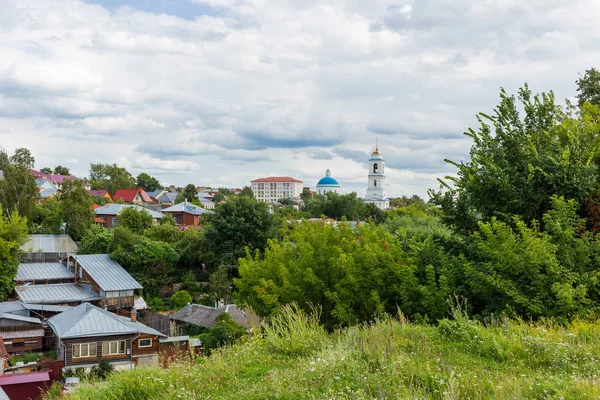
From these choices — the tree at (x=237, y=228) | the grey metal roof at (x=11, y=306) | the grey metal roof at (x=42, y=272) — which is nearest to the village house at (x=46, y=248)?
the grey metal roof at (x=42, y=272)

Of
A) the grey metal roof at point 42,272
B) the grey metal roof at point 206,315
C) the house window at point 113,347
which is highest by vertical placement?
the grey metal roof at point 42,272

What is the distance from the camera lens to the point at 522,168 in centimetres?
1035

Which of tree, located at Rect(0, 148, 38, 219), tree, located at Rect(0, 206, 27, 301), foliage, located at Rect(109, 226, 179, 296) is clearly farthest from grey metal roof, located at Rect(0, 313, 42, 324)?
tree, located at Rect(0, 148, 38, 219)

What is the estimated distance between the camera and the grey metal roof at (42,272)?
25.8m

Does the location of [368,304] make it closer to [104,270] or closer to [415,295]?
[415,295]

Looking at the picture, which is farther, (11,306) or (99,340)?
(11,306)

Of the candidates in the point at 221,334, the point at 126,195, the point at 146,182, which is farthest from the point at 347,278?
the point at 146,182

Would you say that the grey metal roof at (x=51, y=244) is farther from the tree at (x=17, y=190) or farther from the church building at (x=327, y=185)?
the church building at (x=327, y=185)

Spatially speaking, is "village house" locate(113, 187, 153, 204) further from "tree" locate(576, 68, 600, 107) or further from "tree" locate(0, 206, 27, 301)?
"tree" locate(576, 68, 600, 107)

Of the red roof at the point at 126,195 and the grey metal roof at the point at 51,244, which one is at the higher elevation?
the red roof at the point at 126,195

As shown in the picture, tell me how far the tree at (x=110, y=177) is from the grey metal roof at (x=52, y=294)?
58003 millimetres

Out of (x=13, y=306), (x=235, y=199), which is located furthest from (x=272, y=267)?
(x=235, y=199)

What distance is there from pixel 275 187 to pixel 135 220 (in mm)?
116953

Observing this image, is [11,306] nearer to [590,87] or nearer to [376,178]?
[590,87]
